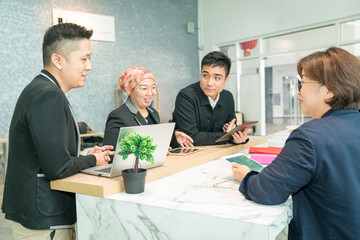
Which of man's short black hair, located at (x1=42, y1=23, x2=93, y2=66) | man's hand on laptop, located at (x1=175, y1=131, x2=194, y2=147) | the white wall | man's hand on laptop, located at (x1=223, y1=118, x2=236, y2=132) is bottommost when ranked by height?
man's hand on laptop, located at (x1=175, y1=131, x2=194, y2=147)

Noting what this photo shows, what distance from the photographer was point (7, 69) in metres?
6.16

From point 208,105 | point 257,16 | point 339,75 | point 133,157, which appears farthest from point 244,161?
point 257,16

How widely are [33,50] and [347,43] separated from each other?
7017 mm

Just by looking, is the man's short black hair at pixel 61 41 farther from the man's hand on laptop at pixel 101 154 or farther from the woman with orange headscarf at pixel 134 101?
the woman with orange headscarf at pixel 134 101

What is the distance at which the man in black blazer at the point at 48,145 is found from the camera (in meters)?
1.32

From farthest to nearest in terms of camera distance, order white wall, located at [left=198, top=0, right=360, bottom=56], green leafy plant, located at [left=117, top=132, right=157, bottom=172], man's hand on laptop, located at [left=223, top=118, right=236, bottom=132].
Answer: white wall, located at [left=198, top=0, right=360, bottom=56] < man's hand on laptop, located at [left=223, top=118, right=236, bottom=132] < green leafy plant, located at [left=117, top=132, right=157, bottom=172]

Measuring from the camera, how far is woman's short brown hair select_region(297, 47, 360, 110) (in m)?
1.16

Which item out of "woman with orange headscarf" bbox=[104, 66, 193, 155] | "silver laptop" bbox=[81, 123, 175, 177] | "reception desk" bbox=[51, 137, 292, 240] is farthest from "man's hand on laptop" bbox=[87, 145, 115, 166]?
"woman with orange headscarf" bbox=[104, 66, 193, 155]

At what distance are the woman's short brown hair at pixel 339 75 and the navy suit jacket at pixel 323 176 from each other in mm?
66

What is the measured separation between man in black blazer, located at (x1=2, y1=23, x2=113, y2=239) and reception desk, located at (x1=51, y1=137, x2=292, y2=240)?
0.08 m

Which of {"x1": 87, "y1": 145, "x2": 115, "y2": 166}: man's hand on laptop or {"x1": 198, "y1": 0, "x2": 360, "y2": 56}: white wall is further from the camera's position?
{"x1": 198, "y1": 0, "x2": 360, "y2": 56}: white wall

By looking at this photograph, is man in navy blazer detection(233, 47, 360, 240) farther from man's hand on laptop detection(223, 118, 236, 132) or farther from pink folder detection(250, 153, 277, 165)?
man's hand on laptop detection(223, 118, 236, 132)

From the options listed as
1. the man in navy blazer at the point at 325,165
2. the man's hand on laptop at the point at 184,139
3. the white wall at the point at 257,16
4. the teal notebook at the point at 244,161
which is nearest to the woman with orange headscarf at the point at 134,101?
the man's hand on laptop at the point at 184,139

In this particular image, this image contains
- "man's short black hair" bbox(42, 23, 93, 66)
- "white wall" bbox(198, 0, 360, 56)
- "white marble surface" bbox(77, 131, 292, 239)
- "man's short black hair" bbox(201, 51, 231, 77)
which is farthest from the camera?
"white wall" bbox(198, 0, 360, 56)
